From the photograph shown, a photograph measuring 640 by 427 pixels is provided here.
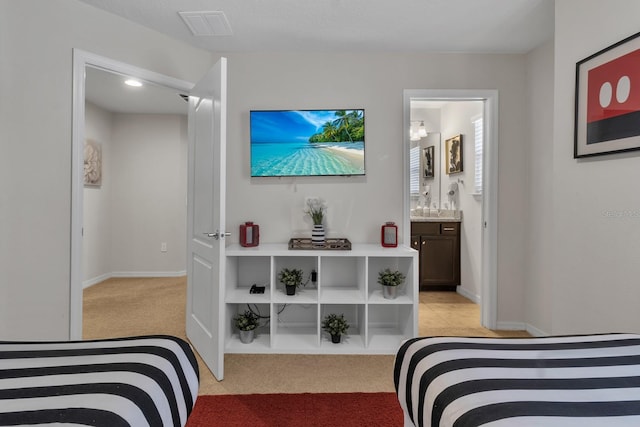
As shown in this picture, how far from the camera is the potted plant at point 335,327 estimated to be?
2.77m

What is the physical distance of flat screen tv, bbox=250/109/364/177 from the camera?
304cm

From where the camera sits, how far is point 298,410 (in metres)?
1.96

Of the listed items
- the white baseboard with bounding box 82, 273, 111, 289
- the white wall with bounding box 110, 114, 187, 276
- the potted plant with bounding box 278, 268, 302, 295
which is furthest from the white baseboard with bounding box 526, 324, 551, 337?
the white baseboard with bounding box 82, 273, 111, 289

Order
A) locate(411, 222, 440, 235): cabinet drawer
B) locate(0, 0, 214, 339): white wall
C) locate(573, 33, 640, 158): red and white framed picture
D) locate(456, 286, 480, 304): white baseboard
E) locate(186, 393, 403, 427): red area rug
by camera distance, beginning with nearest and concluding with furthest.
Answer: locate(573, 33, 640, 158): red and white framed picture
locate(186, 393, 403, 427): red area rug
locate(0, 0, 214, 339): white wall
locate(456, 286, 480, 304): white baseboard
locate(411, 222, 440, 235): cabinet drawer

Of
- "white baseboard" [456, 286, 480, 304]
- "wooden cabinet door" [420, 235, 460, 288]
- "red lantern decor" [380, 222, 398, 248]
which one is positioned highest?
"red lantern decor" [380, 222, 398, 248]

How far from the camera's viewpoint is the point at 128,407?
829 mm

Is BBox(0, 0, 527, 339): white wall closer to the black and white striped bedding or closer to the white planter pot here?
the white planter pot

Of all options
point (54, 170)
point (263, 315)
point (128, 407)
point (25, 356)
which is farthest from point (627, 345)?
point (54, 170)

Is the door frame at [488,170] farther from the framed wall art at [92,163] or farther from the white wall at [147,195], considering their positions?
the framed wall art at [92,163]

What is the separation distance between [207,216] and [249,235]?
0.49m

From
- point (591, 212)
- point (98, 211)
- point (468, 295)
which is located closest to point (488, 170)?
point (591, 212)

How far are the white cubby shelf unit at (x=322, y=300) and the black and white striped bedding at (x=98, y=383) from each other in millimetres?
1501

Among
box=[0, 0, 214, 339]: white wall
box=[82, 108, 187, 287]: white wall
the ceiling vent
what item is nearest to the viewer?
box=[0, 0, 214, 339]: white wall

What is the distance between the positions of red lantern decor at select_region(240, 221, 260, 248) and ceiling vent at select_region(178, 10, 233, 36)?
1491mm
